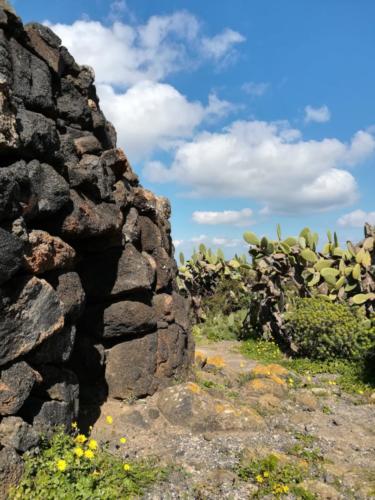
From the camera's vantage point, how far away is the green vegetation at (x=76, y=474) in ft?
13.1

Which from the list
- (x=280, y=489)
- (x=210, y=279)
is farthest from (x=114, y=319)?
(x=210, y=279)

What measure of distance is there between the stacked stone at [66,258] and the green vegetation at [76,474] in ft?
0.87

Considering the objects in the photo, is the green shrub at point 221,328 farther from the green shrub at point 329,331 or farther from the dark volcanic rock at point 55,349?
the dark volcanic rock at point 55,349

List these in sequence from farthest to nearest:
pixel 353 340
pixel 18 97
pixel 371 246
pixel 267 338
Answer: pixel 267 338, pixel 371 246, pixel 353 340, pixel 18 97

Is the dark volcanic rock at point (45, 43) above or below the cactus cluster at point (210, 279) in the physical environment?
above

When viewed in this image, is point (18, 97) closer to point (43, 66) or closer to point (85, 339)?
point (43, 66)

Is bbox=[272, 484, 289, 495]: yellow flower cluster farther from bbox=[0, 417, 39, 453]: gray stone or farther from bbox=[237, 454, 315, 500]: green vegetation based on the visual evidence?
Answer: bbox=[0, 417, 39, 453]: gray stone

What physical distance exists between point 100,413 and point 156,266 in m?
2.90

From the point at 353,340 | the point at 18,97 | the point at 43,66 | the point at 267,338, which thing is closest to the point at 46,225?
the point at 18,97

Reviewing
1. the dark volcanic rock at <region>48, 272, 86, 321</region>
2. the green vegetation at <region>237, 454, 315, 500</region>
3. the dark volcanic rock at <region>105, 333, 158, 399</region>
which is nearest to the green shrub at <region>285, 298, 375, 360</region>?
the dark volcanic rock at <region>105, 333, 158, 399</region>

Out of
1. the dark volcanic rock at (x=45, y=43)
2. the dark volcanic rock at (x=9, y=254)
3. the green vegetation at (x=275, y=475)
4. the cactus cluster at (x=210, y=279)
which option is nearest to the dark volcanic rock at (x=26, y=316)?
the dark volcanic rock at (x=9, y=254)

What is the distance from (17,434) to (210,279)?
1514 cm

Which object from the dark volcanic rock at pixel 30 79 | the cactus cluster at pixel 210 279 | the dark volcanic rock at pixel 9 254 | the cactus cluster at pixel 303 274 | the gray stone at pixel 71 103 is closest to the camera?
the dark volcanic rock at pixel 9 254

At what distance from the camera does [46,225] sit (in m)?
5.50
